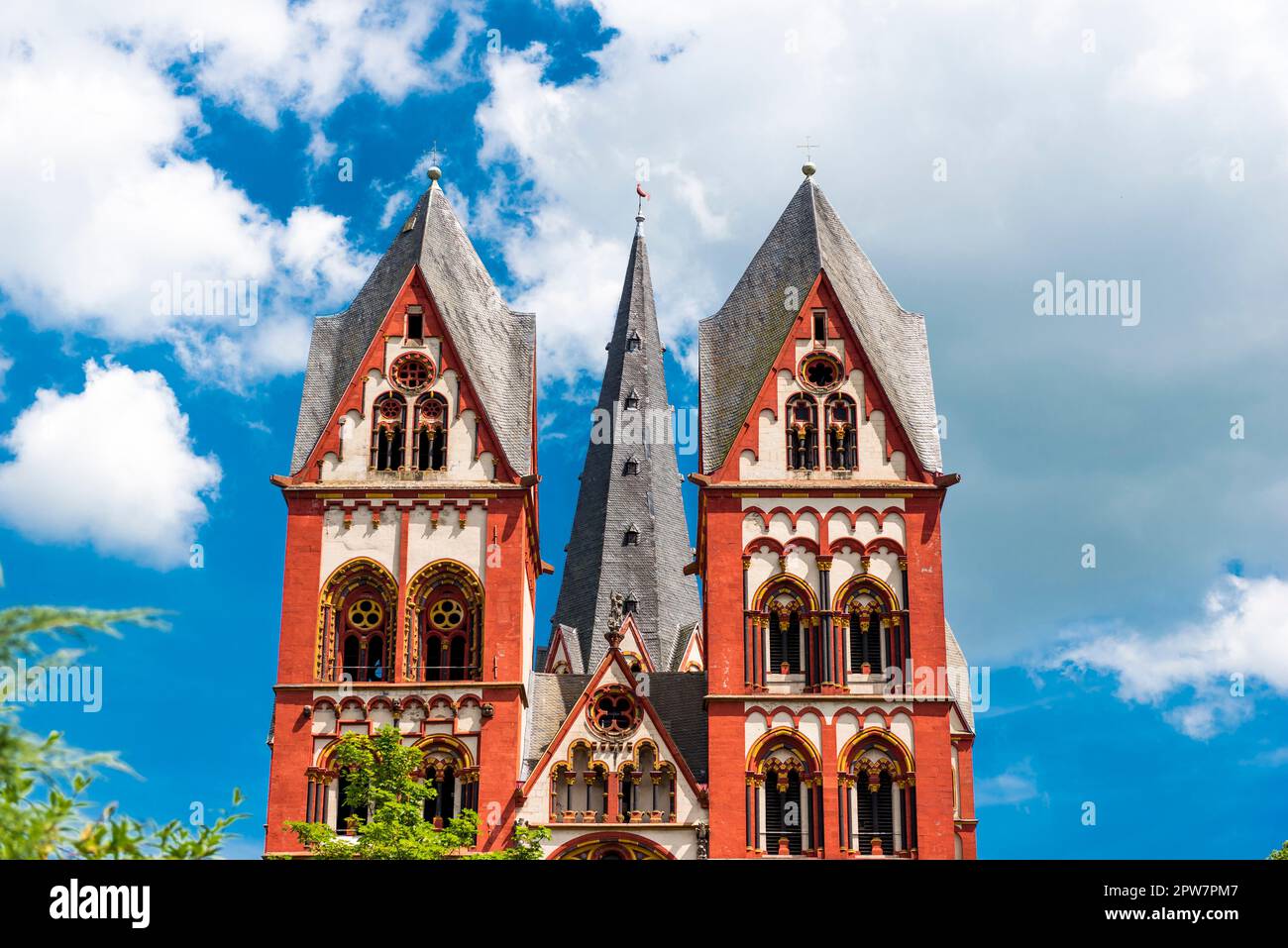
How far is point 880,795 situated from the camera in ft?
159

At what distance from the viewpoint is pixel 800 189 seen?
57.9m

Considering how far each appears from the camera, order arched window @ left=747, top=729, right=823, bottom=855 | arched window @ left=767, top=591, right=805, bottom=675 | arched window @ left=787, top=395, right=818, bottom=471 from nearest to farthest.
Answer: arched window @ left=747, top=729, right=823, bottom=855, arched window @ left=767, top=591, right=805, bottom=675, arched window @ left=787, top=395, right=818, bottom=471

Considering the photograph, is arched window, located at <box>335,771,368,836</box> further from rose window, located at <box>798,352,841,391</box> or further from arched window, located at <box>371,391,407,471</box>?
rose window, located at <box>798,352,841,391</box>

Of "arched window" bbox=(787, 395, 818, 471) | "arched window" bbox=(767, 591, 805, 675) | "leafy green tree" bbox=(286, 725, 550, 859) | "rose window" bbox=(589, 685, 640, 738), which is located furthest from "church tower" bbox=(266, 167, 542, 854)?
"arched window" bbox=(787, 395, 818, 471)

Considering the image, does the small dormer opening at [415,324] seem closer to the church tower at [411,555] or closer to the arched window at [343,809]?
the church tower at [411,555]

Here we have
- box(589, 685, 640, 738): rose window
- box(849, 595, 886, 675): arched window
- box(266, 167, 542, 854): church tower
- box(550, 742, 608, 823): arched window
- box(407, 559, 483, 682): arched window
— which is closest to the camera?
box(550, 742, 608, 823): arched window

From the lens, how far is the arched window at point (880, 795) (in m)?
47.9

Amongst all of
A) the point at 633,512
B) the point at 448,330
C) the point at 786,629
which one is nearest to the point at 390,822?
the point at 786,629

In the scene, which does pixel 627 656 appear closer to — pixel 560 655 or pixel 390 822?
pixel 560 655

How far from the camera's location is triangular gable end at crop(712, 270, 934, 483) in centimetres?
5122

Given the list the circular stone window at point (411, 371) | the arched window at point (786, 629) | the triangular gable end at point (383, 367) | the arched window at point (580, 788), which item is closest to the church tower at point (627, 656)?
the arched window at point (580, 788)

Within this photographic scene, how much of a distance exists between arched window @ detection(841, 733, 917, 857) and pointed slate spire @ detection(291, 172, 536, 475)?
1191 centimetres
